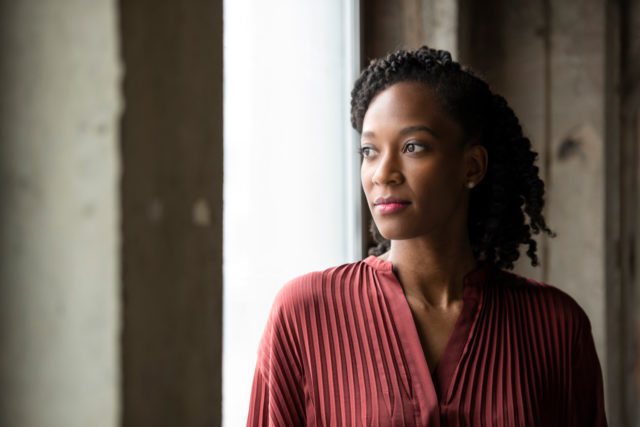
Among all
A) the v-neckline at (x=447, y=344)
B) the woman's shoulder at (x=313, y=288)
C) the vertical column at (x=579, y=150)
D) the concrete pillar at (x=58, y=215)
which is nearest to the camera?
the concrete pillar at (x=58, y=215)

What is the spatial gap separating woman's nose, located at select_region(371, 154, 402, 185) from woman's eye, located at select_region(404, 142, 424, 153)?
0.03m

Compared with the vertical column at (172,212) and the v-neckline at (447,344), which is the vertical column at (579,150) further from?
the vertical column at (172,212)

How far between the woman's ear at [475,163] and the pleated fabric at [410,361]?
0.20 meters

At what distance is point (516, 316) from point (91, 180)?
95 cm

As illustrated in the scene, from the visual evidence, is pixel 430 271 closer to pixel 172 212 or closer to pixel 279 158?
pixel 279 158

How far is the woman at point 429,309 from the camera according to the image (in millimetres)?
1104

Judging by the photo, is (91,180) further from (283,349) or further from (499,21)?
(499,21)

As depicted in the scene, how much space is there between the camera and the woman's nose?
1125 millimetres

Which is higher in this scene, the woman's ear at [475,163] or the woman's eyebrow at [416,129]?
the woman's eyebrow at [416,129]

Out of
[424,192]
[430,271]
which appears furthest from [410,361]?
[424,192]

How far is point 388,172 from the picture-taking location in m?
1.13

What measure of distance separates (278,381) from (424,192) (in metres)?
0.46

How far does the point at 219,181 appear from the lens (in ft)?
2.43

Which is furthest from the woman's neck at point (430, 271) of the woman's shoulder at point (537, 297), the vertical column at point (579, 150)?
the vertical column at point (579, 150)
